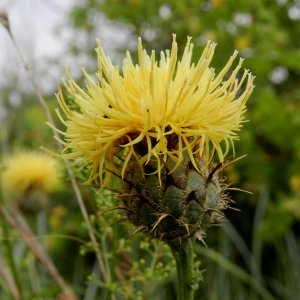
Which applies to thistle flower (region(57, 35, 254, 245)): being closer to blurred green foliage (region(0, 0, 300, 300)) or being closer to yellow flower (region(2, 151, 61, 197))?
blurred green foliage (region(0, 0, 300, 300))

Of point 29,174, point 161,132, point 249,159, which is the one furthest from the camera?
point 249,159

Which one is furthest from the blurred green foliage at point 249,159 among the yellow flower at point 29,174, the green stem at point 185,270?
the green stem at point 185,270

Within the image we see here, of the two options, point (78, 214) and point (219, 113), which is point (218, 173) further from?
point (78, 214)

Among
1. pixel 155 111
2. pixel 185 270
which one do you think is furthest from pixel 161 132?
pixel 185 270

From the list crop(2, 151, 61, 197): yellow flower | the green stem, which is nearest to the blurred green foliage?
crop(2, 151, 61, 197): yellow flower

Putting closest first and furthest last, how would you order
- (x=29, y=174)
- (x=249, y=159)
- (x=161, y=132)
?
(x=161, y=132) → (x=29, y=174) → (x=249, y=159)

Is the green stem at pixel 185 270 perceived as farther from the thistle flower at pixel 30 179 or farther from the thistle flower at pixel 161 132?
the thistle flower at pixel 30 179

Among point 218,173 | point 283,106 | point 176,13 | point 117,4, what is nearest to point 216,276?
point 283,106

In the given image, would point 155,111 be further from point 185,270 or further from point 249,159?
point 249,159
